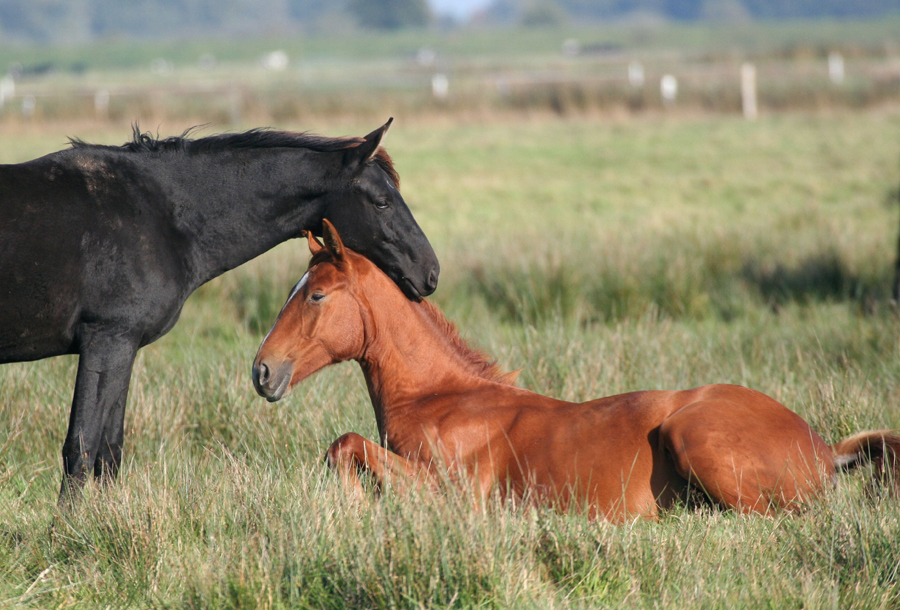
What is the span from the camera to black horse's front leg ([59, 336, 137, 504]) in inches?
144

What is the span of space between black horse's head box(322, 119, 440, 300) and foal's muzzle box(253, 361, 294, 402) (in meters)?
0.72

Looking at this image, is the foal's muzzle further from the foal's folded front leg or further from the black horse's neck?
the black horse's neck

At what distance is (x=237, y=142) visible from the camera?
4.18m

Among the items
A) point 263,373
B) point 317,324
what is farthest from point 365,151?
point 263,373

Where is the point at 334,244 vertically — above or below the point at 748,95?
above

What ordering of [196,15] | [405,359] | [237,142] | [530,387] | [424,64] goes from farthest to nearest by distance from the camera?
[196,15]
[424,64]
[530,387]
[237,142]
[405,359]

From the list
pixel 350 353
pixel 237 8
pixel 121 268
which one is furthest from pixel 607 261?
pixel 237 8

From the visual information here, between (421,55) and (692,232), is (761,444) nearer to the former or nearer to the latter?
(692,232)

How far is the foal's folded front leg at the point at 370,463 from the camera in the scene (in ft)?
11.5

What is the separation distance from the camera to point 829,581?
2.95m

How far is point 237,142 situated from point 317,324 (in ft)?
3.55

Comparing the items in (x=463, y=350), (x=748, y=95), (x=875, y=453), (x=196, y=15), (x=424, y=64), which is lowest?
(x=875, y=453)

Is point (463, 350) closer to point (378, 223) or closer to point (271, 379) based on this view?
point (378, 223)

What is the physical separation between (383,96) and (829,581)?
25.0 meters
